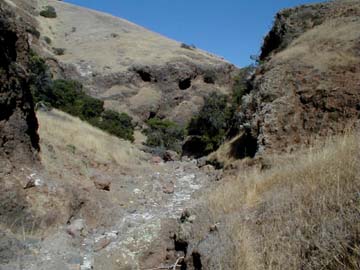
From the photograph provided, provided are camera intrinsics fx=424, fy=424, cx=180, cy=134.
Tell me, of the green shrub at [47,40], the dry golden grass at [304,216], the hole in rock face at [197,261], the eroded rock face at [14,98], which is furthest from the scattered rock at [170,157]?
the green shrub at [47,40]

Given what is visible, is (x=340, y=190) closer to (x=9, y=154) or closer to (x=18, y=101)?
(x=9, y=154)

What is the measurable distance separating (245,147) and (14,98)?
8.72m

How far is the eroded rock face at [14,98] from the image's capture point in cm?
909

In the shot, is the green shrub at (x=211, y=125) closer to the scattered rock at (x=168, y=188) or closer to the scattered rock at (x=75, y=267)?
the scattered rock at (x=168, y=188)

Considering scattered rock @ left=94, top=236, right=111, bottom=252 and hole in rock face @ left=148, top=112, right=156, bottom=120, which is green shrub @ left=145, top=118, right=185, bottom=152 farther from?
scattered rock @ left=94, top=236, right=111, bottom=252

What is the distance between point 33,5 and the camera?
58625 millimetres

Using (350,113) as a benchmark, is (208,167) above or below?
below

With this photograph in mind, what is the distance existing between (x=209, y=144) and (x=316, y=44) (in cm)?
850

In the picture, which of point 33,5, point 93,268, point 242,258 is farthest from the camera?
point 33,5

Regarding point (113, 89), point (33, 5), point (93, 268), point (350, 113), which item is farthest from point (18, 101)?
point (33, 5)

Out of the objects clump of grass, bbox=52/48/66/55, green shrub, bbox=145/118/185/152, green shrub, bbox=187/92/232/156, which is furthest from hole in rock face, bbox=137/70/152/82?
green shrub, bbox=187/92/232/156

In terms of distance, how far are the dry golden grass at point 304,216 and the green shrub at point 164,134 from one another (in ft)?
68.5

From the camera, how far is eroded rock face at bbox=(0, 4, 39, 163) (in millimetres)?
9094

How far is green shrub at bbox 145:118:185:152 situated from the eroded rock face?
1619 cm
